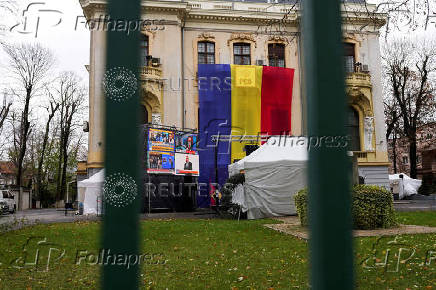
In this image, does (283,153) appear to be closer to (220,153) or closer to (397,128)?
(220,153)

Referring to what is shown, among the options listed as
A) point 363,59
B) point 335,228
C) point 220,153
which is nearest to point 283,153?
point 220,153

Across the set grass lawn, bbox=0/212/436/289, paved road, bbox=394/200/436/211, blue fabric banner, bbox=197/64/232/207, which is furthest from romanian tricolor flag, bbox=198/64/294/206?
grass lawn, bbox=0/212/436/289

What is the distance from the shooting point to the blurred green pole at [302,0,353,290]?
74 centimetres

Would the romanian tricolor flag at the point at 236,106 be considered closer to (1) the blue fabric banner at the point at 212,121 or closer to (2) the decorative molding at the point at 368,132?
(1) the blue fabric banner at the point at 212,121

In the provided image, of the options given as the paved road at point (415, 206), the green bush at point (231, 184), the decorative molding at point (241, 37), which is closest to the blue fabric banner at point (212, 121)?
the decorative molding at point (241, 37)

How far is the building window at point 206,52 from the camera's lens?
25405mm

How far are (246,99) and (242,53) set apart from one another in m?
3.35

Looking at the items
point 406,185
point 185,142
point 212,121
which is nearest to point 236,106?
point 212,121

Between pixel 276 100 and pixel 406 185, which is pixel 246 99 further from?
pixel 406 185

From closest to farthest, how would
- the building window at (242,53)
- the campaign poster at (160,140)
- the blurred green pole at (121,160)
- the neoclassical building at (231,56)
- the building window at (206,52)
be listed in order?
1. the blurred green pole at (121,160)
2. the campaign poster at (160,140)
3. the neoclassical building at (231,56)
4. the building window at (206,52)
5. the building window at (242,53)

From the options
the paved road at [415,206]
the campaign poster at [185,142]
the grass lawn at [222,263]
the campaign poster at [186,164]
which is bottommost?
the paved road at [415,206]

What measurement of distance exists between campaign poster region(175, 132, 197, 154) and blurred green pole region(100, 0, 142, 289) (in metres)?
18.2

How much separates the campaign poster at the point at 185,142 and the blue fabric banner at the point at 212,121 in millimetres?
3646

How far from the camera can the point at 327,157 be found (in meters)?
0.76
